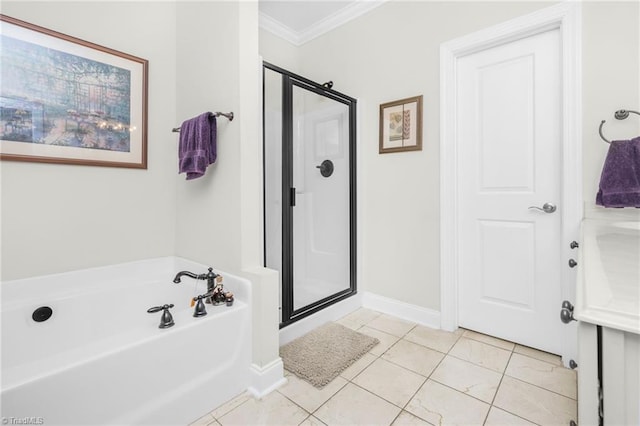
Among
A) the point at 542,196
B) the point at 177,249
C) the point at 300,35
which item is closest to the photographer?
the point at 542,196

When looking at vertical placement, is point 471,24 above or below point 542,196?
above

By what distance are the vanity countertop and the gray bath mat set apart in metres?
1.30

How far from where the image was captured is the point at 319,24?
2.90 meters

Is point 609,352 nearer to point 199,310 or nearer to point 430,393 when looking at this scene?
point 430,393

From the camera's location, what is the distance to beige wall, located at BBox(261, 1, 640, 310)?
1.59 meters

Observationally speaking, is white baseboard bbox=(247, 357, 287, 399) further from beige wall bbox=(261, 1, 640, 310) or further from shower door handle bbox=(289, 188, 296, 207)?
beige wall bbox=(261, 1, 640, 310)

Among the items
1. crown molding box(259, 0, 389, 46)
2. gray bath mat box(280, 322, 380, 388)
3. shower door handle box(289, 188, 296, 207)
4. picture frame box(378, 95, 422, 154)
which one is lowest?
gray bath mat box(280, 322, 380, 388)

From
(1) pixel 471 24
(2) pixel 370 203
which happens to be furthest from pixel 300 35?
(2) pixel 370 203

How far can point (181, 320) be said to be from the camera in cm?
139

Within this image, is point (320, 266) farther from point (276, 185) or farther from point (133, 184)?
point (133, 184)

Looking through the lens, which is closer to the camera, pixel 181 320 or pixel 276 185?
pixel 181 320

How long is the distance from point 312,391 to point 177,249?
1350 millimetres

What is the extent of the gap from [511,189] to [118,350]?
2.28 m

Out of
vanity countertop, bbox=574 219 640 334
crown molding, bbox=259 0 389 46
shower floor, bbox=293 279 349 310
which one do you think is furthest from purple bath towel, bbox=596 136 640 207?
crown molding, bbox=259 0 389 46
